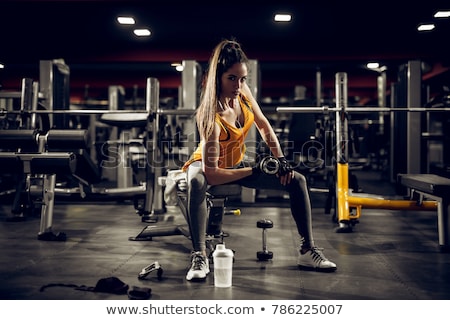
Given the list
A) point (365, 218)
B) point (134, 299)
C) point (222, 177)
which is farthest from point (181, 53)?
point (134, 299)

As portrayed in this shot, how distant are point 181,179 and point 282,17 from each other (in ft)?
15.0

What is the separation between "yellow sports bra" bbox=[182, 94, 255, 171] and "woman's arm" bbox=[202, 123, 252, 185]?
3.3 inches

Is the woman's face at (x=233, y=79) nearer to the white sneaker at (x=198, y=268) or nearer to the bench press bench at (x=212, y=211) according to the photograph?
the bench press bench at (x=212, y=211)

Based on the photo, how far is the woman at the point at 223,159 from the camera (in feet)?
7.23

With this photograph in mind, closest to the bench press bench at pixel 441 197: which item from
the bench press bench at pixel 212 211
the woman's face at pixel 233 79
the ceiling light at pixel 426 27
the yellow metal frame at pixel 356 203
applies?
the yellow metal frame at pixel 356 203

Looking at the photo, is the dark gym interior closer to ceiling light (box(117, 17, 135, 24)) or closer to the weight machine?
the weight machine

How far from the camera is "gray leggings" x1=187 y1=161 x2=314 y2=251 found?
7.38 ft

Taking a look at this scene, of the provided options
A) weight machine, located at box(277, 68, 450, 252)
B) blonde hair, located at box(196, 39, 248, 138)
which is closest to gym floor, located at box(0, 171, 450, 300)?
weight machine, located at box(277, 68, 450, 252)

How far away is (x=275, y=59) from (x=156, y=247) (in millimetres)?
5095

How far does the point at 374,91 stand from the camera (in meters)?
14.7

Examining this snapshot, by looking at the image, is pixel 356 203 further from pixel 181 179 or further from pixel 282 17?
pixel 282 17

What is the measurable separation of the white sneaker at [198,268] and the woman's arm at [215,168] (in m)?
0.34

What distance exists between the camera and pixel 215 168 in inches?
88.0

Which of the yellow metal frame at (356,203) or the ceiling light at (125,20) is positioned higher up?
the ceiling light at (125,20)
